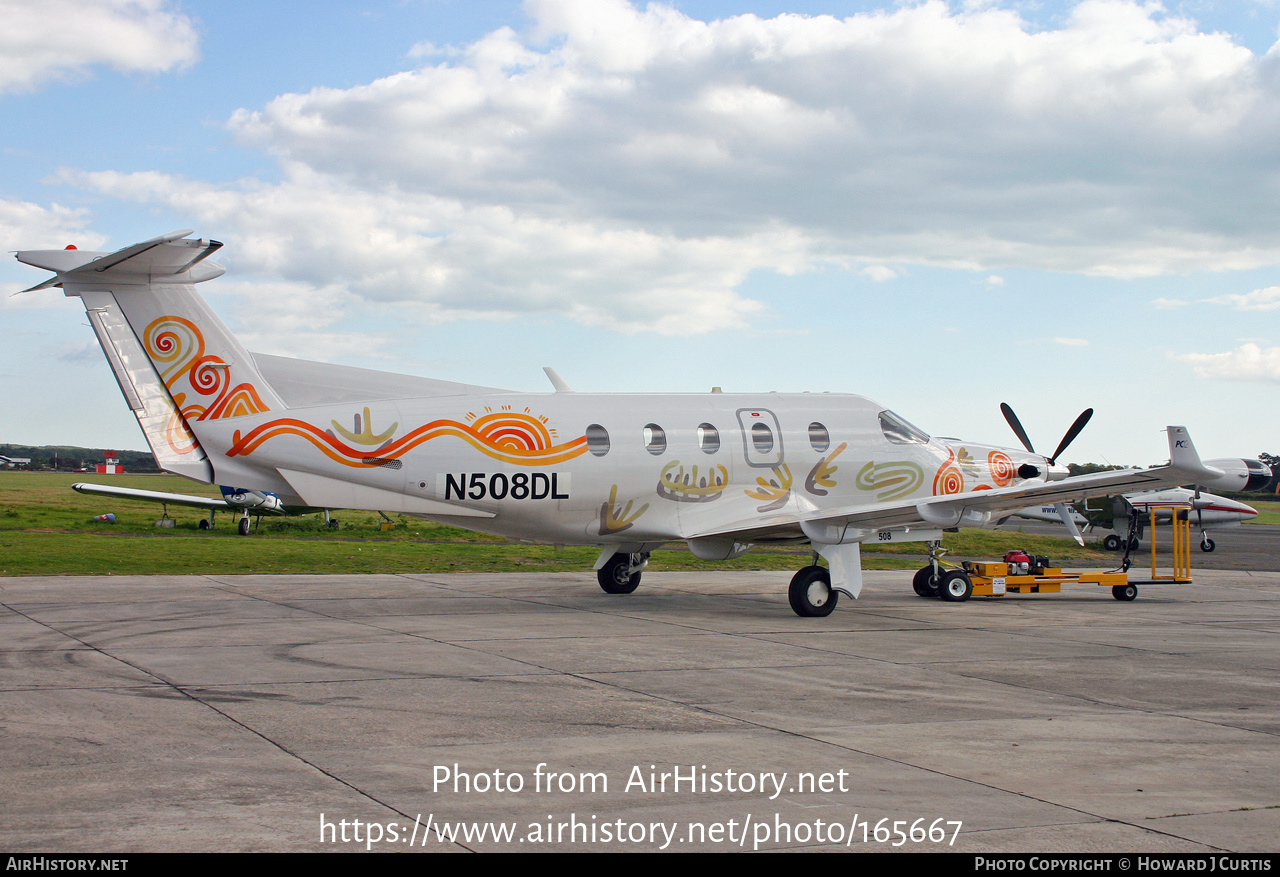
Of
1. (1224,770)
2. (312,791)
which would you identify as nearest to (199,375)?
(312,791)

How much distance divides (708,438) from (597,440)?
6.36ft

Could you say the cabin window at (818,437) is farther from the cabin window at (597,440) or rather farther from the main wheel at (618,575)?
the main wheel at (618,575)

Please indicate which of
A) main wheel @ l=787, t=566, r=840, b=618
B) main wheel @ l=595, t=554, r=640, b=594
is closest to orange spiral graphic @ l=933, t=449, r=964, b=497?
main wheel @ l=787, t=566, r=840, b=618

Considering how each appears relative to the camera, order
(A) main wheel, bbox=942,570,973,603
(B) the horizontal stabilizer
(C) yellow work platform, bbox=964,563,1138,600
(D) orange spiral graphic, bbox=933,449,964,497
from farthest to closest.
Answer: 1. (C) yellow work platform, bbox=964,563,1138,600
2. (A) main wheel, bbox=942,570,973,603
3. (D) orange spiral graphic, bbox=933,449,964,497
4. (B) the horizontal stabilizer

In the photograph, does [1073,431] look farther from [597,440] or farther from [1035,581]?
[597,440]

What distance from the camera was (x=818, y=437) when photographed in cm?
1759

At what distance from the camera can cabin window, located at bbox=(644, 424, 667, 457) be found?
1650 centimetres

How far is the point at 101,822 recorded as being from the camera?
17.9 feet

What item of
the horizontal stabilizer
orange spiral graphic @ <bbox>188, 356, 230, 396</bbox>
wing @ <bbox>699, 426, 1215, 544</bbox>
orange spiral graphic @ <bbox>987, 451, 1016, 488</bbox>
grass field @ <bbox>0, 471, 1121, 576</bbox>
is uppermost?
the horizontal stabilizer

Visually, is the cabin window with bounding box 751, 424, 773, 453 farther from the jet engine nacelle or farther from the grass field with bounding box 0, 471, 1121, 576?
the jet engine nacelle

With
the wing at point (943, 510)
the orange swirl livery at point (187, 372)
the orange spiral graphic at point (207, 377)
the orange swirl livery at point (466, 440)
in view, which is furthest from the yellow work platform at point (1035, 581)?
the orange spiral graphic at point (207, 377)

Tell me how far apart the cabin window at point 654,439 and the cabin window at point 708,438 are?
63cm

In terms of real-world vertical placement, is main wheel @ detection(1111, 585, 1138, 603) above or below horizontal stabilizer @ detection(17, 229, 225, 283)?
below

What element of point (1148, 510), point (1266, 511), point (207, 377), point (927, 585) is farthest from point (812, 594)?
point (1266, 511)
